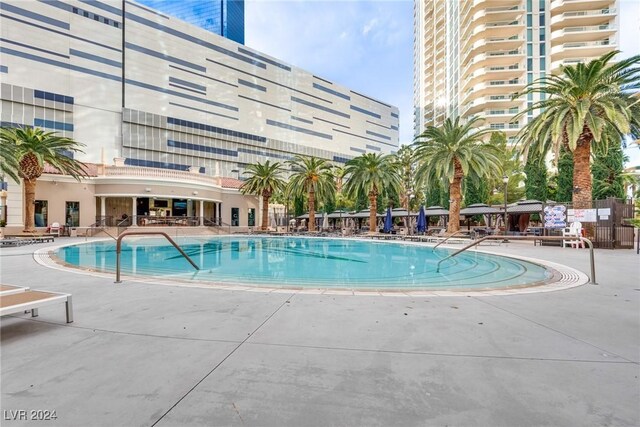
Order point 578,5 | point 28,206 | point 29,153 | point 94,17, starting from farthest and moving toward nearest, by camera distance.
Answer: point 578,5
point 94,17
point 28,206
point 29,153

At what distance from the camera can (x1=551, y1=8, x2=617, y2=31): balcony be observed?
51.0 m

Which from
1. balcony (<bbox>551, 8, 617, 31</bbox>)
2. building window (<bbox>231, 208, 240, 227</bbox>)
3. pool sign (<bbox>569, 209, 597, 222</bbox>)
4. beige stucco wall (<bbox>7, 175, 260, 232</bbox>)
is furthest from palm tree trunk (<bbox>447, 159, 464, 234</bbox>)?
balcony (<bbox>551, 8, 617, 31</bbox>)

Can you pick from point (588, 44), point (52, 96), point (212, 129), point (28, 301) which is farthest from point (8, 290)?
point (588, 44)

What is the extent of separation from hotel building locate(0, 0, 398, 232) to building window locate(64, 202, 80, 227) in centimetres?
22

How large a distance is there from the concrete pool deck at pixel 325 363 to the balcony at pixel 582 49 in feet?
213

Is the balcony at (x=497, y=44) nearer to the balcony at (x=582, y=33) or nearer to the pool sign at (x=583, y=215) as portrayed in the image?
the balcony at (x=582, y=33)

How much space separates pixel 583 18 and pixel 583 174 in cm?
5354

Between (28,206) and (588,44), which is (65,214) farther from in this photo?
(588,44)

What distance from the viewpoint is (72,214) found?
2741 centimetres

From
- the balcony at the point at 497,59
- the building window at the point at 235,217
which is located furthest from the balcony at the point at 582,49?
the building window at the point at 235,217

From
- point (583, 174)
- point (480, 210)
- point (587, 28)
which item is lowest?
point (480, 210)

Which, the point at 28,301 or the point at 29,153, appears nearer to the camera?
the point at 28,301

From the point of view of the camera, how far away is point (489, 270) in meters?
10.5

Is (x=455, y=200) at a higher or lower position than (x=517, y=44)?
lower
